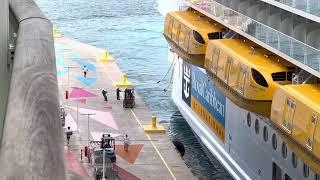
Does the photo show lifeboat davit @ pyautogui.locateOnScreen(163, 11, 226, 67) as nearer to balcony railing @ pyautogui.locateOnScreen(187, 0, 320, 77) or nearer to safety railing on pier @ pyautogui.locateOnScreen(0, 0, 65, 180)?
balcony railing @ pyautogui.locateOnScreen(187, 0, 320, 77)

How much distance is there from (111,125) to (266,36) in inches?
530

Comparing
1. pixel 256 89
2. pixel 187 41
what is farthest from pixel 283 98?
pixel 187 41

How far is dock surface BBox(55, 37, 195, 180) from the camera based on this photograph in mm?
28328

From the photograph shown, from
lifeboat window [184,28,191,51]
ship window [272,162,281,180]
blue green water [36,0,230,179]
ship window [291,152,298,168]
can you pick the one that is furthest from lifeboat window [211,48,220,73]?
blue green water [36,0,230,179]

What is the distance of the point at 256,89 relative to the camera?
21.0 meters

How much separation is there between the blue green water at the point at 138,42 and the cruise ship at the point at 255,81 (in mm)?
1038

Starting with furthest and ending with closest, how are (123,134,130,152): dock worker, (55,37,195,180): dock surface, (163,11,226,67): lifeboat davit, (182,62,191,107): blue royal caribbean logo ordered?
(182,62,191,107): blue royal caribbean logo, (123,134,130,152): dock worker, (163,11,226,67): lifeboat davit, (55,37,195,180): dock surface

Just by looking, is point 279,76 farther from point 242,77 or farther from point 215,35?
point 215,35

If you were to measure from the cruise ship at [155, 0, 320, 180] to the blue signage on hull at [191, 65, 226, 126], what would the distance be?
41 millimetres

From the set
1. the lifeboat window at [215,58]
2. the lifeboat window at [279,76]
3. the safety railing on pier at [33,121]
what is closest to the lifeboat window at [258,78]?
the lifeboat window at [279,76]

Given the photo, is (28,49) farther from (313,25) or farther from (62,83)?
(62,83)

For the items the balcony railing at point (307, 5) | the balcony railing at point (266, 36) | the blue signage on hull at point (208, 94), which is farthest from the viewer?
the blue signage on hull at point (208, 94)

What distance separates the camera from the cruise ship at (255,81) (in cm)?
1811

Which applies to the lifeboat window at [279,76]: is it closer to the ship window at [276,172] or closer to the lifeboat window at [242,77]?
the lifeboat window at [242,77]
